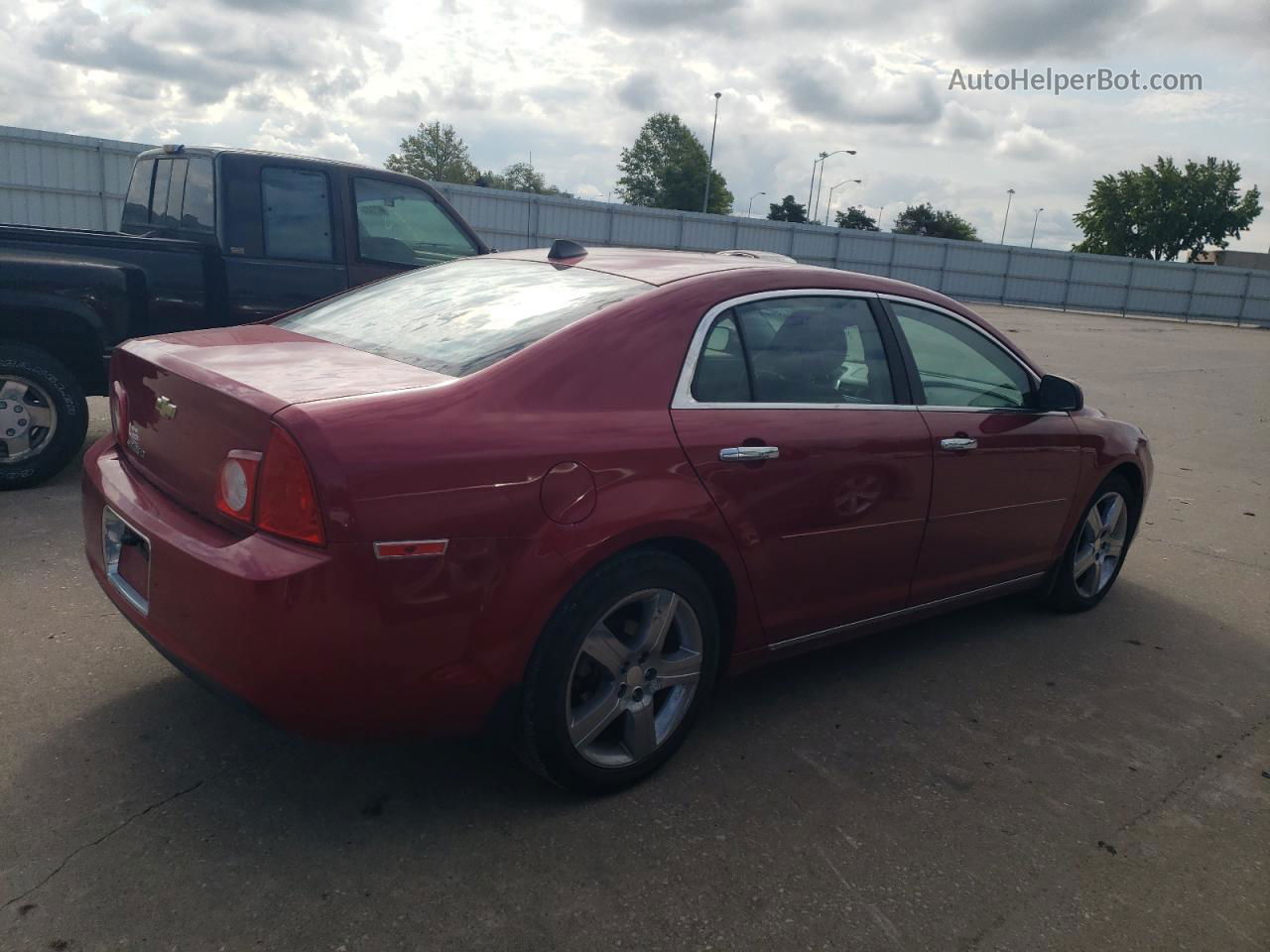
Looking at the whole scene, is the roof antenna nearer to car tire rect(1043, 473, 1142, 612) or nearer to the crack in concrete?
the crack in concrete

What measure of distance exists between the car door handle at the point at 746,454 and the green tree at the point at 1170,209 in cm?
6921

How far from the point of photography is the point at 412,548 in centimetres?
242

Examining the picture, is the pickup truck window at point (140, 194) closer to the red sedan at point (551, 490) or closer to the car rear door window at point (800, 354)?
the red sedan at point (551, 490)

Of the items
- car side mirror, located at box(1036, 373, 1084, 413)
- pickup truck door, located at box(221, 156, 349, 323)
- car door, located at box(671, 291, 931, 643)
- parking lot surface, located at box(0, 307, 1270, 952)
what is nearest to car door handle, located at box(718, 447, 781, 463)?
car door, located at box(671, 291, 931, 643)

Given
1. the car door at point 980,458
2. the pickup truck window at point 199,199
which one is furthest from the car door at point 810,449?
the pickup truck window at point 199,199

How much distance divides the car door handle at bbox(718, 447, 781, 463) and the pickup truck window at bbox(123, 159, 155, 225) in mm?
5665

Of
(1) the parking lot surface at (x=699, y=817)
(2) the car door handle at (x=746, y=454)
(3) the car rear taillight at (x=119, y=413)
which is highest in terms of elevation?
(2) the car door handle at (x=746, y=454)

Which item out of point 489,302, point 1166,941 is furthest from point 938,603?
point 489,302

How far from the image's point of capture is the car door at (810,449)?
3094 millimetres

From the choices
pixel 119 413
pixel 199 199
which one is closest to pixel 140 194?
pixel 199 199

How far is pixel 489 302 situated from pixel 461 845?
169cm

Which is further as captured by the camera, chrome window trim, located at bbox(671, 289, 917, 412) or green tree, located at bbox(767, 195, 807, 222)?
green tree, located at bbox(767, 195, 807, 222)

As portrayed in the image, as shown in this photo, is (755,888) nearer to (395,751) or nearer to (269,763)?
(395,751)

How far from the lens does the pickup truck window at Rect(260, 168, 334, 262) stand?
6328 mm
